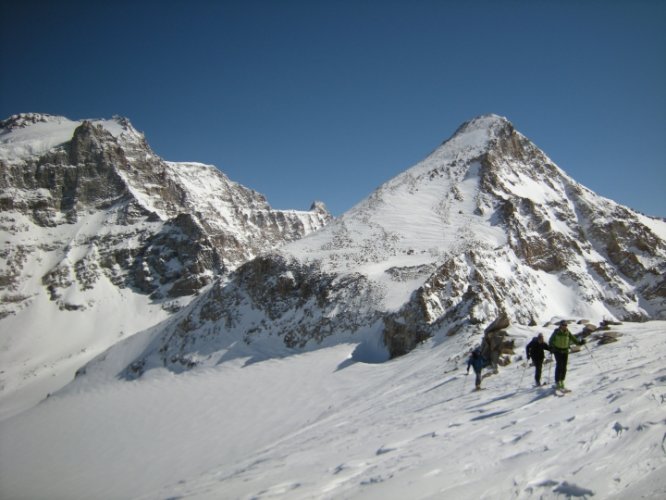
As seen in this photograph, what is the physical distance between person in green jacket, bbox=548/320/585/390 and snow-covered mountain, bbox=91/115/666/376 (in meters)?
13.7

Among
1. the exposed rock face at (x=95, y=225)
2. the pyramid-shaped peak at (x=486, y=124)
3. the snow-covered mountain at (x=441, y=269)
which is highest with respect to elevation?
the exposed rock face at (x=95, y=225)

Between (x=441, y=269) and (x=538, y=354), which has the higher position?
(x=441, y=269)

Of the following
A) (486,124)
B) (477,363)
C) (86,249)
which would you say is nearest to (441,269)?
(477,363)

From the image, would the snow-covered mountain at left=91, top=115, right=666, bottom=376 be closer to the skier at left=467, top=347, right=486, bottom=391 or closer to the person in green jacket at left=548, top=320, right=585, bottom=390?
the skier at left=467, top=347, right=486, bottom=391

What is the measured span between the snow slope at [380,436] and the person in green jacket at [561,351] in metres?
0.63

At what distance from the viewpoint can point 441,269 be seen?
115 feet

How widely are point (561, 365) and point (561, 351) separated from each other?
34 cm

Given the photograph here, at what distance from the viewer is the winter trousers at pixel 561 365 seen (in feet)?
35.0

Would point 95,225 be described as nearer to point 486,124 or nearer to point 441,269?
point 486,124

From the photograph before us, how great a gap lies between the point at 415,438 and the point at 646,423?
4.42m

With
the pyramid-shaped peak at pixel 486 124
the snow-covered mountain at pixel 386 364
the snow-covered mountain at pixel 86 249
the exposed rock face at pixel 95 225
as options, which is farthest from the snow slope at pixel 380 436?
the exposed rock face at pixel 95 225

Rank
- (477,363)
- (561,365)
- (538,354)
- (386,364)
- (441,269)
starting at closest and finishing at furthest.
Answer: (561,365), (538,354), (477,363), (386,364), (441,269)

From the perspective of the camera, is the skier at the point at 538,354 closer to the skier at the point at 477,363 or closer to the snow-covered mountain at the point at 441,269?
the skier at the point at 477,363

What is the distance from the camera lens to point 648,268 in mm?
57031
